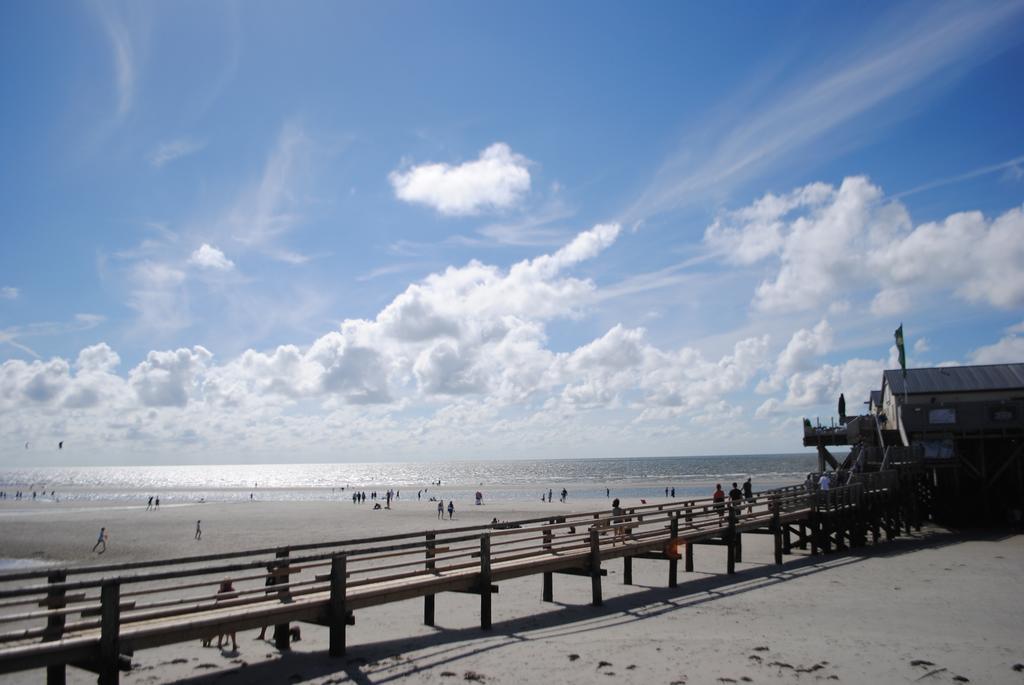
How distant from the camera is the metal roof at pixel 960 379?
3462 centimetres

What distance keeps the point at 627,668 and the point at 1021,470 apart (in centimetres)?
2777

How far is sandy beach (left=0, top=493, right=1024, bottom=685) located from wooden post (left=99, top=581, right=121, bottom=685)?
1.97 m

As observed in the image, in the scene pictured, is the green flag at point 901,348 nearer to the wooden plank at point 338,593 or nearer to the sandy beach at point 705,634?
the sandy beach at point 705,634

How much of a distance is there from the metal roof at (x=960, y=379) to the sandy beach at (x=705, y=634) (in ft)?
51.7

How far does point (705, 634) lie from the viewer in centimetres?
1195

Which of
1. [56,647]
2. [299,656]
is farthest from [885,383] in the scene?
[56,647]

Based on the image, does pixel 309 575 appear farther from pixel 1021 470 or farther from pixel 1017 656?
pixel 1021 470

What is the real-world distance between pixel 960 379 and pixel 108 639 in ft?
130

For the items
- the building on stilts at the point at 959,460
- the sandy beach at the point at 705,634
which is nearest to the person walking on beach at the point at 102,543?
the sandy beach at the point at 705,634

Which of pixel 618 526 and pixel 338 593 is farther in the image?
pixel 618 526

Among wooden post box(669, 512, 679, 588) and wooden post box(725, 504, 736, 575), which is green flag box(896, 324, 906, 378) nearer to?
wooden post box(725, 504, 736, 575)

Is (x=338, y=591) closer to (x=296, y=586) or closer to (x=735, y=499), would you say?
(x=296, y=586)

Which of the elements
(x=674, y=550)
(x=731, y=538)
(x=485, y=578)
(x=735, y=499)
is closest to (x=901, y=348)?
(x=735, y=499)

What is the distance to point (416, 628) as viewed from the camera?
13.6 metres
